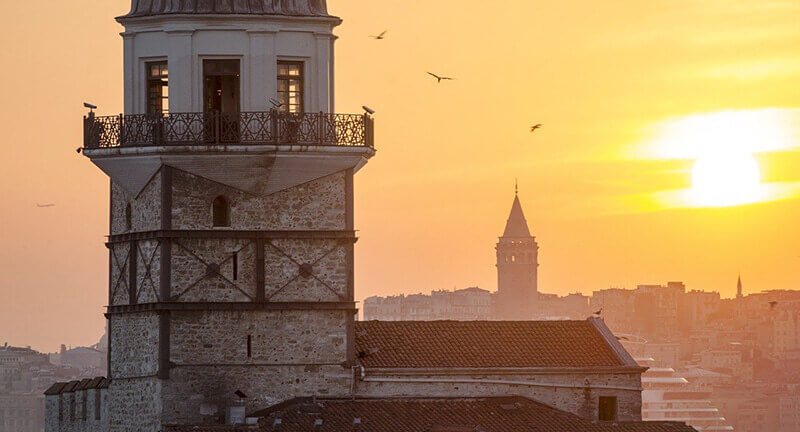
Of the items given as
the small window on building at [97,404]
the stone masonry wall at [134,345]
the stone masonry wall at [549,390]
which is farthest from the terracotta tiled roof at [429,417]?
the small window on building at [97,404]

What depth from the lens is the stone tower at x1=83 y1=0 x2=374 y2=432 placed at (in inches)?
2461

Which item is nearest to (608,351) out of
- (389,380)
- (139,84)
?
(389,380)

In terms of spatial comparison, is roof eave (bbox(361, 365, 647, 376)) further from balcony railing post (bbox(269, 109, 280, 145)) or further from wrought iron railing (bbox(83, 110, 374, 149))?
balcony railing post (bbox(269, 109, 280, 145))

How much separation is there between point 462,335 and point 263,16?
10.2m

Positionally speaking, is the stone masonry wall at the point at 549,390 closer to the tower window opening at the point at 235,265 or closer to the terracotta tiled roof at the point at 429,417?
the terracotta tiled roof at the point at 429,417

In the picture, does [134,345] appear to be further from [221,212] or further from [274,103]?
[274,103]

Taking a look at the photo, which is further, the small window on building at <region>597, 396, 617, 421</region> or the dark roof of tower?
the small window on building at <region>597, 396, 617, 421</region>

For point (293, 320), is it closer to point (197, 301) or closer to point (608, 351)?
point (197, 301)

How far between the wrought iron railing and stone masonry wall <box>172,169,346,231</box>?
100 cm

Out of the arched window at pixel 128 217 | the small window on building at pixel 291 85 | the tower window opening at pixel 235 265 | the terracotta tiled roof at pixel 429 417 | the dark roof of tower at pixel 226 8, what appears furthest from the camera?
the arched window at pixel 128 217

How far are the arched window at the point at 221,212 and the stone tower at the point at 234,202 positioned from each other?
4cm

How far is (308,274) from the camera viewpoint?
63.1 m

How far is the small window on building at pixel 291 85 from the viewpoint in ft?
208

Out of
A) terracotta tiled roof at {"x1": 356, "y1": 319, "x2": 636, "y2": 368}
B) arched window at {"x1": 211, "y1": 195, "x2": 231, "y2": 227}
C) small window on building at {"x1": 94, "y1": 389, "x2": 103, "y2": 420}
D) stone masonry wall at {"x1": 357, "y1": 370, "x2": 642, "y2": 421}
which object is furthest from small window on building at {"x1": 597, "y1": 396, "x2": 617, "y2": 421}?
small window on building at {"x1": 94, "y1": 389, "x2": 103, "y2": 420}
